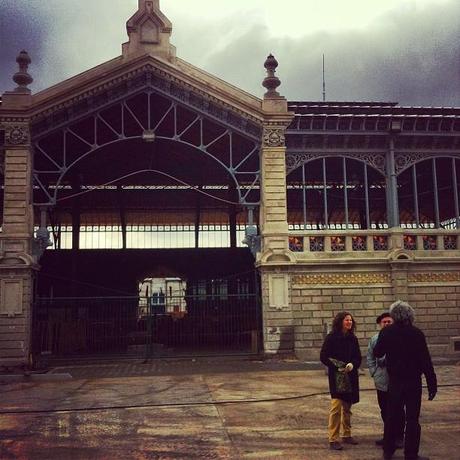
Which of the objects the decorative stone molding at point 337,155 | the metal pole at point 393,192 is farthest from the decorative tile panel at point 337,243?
the decorative stone molding at point 337,155

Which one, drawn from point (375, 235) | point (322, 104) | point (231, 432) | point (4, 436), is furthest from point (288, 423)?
point (322, 104)

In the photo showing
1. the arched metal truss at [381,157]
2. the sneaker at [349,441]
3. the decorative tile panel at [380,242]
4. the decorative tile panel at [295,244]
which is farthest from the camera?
the arched metal truss at [381,157]

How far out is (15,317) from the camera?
694 inches

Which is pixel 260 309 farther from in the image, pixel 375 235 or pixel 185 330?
pixel 185 330

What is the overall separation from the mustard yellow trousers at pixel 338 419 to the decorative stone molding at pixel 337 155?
13.3 meters

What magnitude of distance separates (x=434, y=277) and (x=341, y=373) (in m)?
13.6

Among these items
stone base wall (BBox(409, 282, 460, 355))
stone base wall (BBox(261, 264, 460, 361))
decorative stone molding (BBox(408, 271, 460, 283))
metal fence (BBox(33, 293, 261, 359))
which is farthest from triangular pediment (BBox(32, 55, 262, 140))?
stone base wall (BBox(409, 282, 460, 355))

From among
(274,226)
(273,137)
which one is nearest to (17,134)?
A: (273,137)

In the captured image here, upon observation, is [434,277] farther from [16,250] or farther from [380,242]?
[16,250]

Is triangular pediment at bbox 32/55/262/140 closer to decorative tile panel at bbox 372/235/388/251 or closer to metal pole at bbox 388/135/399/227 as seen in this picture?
metal pole at bbox 388/135/399/227

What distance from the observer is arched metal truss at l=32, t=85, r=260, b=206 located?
1900cm

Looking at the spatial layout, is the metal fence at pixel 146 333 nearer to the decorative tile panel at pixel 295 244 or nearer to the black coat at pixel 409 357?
the decorative tile panel at pixel 295 244

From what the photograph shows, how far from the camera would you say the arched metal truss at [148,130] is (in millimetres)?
19000

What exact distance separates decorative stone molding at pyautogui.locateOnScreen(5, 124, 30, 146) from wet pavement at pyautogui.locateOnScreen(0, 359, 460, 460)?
8.27 m
